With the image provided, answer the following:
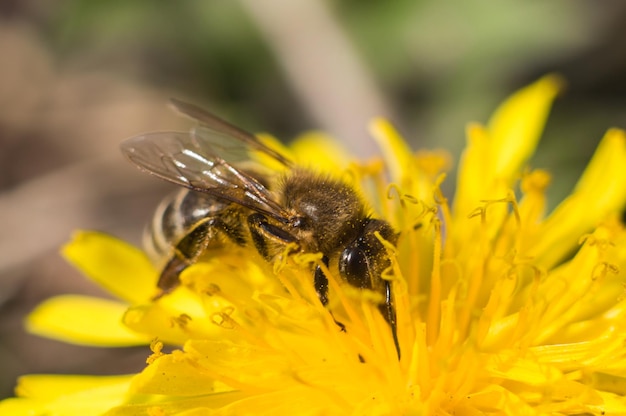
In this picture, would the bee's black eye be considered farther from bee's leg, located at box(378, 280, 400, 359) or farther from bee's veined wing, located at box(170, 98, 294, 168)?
bee's veined wing, located at box(170, 98, 294, 168)

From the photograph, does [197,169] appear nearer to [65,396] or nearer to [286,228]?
[286,228]

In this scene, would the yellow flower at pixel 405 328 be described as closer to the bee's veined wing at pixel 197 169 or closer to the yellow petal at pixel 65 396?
the yellow petal at pixel 65 396

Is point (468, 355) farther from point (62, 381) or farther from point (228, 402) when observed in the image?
point (62, 381)

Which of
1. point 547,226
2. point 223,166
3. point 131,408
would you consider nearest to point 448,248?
point 547,226

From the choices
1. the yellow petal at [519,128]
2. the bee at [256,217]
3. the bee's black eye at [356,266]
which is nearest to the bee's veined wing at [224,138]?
the bee at [256,217]

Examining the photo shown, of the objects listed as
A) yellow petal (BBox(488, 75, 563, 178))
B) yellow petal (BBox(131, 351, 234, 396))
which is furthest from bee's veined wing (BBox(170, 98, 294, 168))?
yellow petal (BBox(488, 75, 563, 178))

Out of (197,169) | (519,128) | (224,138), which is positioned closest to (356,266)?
(197,169)
